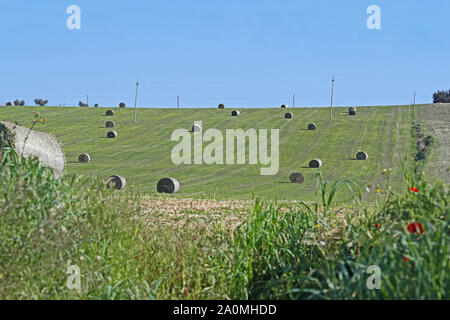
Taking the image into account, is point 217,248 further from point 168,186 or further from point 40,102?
point 40,102

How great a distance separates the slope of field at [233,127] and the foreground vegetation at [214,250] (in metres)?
12.7

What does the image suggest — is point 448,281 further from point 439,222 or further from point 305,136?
point 305,136

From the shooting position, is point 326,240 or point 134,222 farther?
point 134,222

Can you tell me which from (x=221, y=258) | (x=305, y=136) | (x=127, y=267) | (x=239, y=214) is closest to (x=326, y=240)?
(x=221, y=258)

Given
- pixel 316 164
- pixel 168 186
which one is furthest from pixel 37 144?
pixel 316 164

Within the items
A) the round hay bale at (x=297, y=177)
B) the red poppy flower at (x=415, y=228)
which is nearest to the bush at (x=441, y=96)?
the round hay bale at (x=297, y=177)

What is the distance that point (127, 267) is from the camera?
22.7 ft

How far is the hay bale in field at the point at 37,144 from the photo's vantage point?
1352cm

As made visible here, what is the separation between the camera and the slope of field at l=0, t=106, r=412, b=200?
101 feet

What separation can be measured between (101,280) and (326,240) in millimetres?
3251

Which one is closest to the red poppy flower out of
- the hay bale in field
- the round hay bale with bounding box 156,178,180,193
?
the hay bale in field

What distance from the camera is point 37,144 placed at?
14406mm

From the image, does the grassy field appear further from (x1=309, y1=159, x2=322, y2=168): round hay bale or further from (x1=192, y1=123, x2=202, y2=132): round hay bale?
(x1=192, y1=123, x2=202, y2=132): round hay bale

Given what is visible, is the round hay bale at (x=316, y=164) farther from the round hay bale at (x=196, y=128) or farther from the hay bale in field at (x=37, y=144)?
the hay bale in field at (x=37, y=144)
